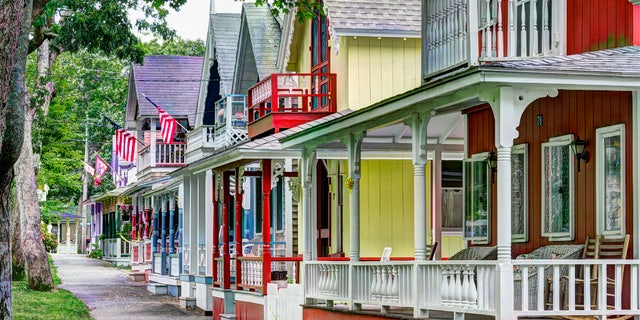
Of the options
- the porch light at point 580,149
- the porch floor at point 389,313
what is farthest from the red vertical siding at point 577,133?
the porch floor at point 389,313

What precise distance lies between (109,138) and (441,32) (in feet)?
224

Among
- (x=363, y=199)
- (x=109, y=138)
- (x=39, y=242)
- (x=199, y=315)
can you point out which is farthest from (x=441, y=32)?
(x=109, y=138)

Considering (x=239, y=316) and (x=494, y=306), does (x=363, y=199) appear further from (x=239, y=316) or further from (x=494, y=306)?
(x=494, y=306)

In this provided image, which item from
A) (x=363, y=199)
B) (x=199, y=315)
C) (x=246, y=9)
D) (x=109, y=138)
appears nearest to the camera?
(x=363, y=199)

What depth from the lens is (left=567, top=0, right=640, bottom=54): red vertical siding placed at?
16.5 meters

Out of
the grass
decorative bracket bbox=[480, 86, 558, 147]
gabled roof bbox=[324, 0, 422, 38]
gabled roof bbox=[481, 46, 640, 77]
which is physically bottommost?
the grass

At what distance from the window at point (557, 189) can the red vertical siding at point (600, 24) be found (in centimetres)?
127

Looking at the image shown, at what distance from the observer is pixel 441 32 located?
21.3 m

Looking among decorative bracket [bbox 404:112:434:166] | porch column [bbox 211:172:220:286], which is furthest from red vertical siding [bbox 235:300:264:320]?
decorative bracket [bbox 404:112:434:166]

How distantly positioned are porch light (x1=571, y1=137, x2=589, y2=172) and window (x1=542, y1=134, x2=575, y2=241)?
0.19 m

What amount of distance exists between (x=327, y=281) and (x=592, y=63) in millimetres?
7932

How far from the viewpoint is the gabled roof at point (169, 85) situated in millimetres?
54819

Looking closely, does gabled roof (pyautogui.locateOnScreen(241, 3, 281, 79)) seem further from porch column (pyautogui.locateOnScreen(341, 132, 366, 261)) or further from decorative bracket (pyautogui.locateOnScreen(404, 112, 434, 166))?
decorative bracket (pyautogui.locateOnScreen(404, 112, 434, 166))

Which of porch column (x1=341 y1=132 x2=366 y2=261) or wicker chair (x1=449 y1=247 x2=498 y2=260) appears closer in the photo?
wicker chair (x1=449 y1=247 x2=498 y2=260)
